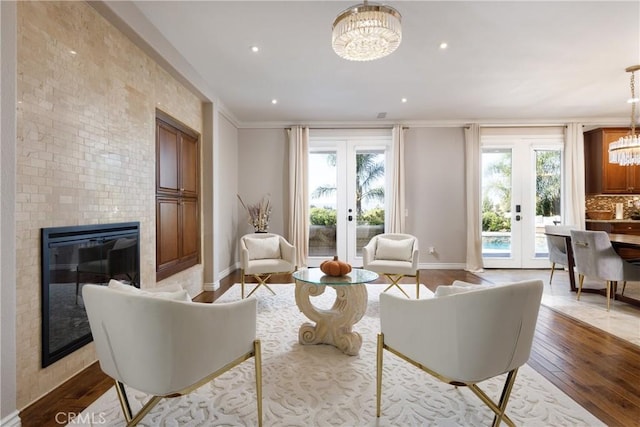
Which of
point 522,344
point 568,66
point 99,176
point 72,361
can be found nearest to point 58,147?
point 99,176

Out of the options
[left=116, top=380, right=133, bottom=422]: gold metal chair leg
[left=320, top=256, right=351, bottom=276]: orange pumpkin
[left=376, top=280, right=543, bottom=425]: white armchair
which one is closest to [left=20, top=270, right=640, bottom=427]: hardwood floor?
[left=116, top=380, right=133, bottom=422]: gold metal chair leg

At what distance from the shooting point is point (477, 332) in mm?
1333

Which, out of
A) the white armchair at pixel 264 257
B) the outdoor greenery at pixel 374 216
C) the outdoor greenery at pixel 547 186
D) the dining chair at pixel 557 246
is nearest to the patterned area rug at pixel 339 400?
the white armchair at pixel 264 257

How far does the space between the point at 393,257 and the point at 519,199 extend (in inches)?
133

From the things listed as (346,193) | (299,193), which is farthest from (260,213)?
(346,193)

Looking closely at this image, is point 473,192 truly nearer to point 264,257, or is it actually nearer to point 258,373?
point 264,257

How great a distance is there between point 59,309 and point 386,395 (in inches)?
84.6

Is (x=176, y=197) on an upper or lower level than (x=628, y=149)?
lower

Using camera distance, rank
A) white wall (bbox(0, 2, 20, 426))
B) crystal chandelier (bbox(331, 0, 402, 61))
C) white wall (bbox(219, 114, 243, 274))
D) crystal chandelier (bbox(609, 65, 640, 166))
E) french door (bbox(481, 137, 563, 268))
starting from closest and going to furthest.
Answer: white wall (bbox(0, 2, 20, 426))
crystal chandelier (bbox(331, 0, 402, 61))
crystal chandelier (bbox(609, 65, 640, 166))
white wall (bbox(219, 114, 243, 274))
french door (bbox(481, 137, 563, 268))

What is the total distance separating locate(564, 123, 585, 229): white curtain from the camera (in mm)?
5527

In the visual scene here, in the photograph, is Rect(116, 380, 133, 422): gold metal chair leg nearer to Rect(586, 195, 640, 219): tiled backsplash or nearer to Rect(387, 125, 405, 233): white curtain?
Rect(387, 125, 405, 233): white curtain

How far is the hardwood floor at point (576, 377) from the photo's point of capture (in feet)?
5.54

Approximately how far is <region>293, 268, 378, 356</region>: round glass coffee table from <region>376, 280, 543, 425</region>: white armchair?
2.97ft

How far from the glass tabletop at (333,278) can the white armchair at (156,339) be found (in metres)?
1.08
